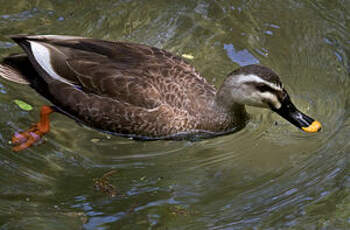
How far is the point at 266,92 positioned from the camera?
19.2 ft

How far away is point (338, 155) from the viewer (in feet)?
19.2

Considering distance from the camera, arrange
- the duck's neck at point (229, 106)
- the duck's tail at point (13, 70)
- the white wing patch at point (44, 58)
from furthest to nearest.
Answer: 1. the duck's tail at point (13, 70)
2. the white wing patch at point (44, 58)
3. the duck's neck at point (229, 106)

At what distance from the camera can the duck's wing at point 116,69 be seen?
6129 millimetres

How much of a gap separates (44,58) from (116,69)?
98 cm

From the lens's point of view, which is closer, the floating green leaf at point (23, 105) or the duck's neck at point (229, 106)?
the duck's neck at point (229, 106)

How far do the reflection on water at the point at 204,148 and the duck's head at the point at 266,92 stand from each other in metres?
0.47

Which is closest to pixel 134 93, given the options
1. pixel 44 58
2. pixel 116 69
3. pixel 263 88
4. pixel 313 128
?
pixel 116 69

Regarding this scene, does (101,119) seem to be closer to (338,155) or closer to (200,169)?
(200,169)

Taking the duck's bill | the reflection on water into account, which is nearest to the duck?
the duck's bill

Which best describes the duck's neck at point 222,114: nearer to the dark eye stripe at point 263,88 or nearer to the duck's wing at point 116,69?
the duck's wing at point 116,69

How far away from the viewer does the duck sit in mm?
6109

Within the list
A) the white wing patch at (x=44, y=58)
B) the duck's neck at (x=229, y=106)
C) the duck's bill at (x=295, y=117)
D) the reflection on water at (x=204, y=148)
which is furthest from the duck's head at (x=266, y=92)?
the white wing patch at (x=44, y=58)

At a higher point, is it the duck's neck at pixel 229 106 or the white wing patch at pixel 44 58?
the white wing patch at pixel 44 58

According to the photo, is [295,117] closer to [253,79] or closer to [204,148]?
[253,79]
